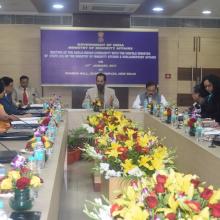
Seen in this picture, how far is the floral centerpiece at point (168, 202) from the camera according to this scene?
119cm

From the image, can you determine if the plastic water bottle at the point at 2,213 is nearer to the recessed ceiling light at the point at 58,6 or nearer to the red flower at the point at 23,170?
the red flower at the point at 23,170

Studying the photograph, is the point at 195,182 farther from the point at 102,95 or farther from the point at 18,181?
the point at 102,95

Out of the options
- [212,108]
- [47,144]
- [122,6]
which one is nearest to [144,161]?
[47,144]

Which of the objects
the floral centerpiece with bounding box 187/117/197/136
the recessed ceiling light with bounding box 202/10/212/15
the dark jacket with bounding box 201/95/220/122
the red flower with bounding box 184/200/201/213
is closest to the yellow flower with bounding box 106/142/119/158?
the floral centerpiece with bounding box 187/117/197/136

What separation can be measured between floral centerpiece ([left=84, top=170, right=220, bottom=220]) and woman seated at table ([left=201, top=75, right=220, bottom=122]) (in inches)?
163

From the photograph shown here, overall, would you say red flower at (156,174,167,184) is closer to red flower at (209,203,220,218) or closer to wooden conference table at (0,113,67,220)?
red flower at (209,203,220,218)

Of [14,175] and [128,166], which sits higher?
[14,175]

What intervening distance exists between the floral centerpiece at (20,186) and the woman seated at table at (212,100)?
13.2ft

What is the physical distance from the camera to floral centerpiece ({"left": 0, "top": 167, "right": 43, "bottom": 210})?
156cm

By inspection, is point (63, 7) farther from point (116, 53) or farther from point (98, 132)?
Answer: point (98, 132)

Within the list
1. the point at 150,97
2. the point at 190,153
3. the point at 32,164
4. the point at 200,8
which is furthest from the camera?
the point at 200,8

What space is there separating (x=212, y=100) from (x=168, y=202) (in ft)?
14.5

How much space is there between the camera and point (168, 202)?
1244 millimetres

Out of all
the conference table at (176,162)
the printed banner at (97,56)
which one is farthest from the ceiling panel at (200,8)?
the conference table at (176,162)
